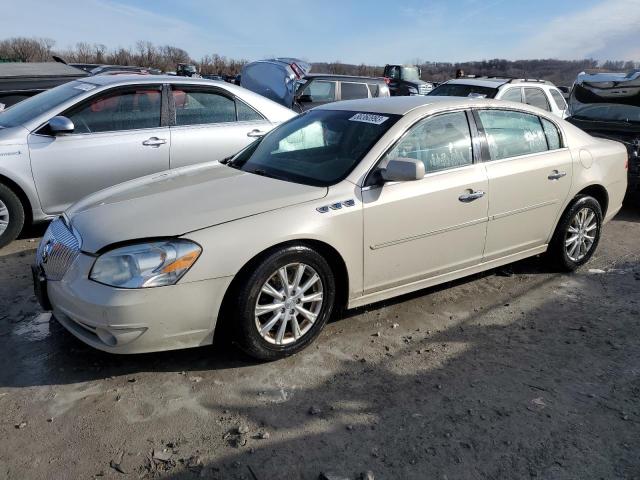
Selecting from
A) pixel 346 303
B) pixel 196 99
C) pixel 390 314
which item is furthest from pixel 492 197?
pixel 196 99

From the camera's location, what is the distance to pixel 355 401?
9.57 feet

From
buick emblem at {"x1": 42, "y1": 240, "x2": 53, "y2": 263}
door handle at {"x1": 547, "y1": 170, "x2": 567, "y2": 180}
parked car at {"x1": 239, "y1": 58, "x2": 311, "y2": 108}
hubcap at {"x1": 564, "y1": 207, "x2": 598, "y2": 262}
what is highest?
parked car at {"x1": 239, "y1": 58, "x2": 311, "y2": 108}

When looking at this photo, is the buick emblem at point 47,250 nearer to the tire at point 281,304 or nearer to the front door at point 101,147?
the tire at point 281,304

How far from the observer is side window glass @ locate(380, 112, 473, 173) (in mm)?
3719

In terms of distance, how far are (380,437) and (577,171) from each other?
3131 millimetres

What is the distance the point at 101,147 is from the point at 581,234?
451 cm

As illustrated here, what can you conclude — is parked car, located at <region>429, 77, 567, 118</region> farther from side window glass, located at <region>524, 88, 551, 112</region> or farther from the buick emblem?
the buick emblem

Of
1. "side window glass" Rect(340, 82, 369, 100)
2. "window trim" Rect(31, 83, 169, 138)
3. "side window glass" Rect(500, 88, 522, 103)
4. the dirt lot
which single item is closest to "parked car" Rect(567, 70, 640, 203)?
"side window glass" Rect(500, 88, 522, 103)

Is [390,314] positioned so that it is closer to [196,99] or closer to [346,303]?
[346,303]

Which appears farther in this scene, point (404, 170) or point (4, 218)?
point (4, 218)

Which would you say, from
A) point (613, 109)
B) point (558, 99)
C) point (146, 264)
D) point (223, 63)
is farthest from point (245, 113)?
point (223, 63)

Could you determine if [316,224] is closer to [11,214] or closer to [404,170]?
[404,170]

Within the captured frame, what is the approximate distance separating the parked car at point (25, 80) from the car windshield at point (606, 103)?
7.43 metres

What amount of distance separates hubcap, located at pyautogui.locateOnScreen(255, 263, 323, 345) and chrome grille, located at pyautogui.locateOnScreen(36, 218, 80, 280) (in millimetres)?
1081
